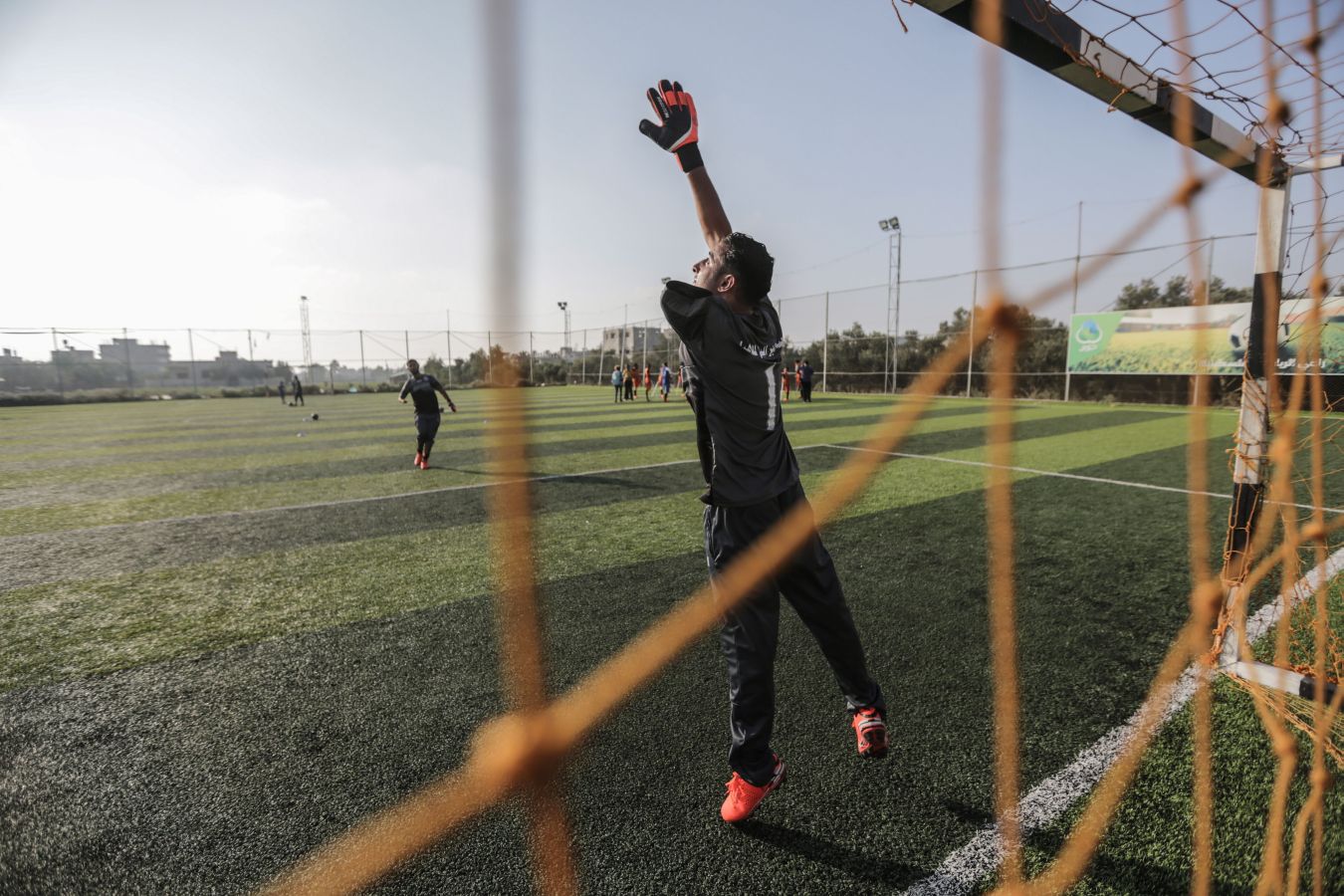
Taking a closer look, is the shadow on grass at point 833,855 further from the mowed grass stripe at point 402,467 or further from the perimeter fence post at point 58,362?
the perimeter fence post at point 58,362

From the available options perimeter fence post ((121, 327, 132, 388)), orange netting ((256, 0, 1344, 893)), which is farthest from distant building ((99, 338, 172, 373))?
orange netting ((256, 0, 1344, 893))

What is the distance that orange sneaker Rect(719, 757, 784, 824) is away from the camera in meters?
2.15

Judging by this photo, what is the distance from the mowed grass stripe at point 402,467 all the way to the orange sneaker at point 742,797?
6.89 m

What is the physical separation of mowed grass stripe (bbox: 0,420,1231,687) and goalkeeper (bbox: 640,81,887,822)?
272cm

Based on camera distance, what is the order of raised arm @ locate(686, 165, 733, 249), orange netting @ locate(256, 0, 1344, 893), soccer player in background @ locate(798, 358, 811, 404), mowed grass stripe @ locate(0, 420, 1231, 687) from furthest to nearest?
1. soccer player in background @ locate(798, 358, 811, 404)
2. mowed grass stripe @ locate(0, 420, 1231, 687)
3. raised arm @ locate(686, 165, 733, 249)
4. orange netting @ locate(256, 0, 1344, 893)

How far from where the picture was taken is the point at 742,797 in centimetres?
217

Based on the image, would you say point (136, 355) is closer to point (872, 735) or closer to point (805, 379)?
point (805, 379)

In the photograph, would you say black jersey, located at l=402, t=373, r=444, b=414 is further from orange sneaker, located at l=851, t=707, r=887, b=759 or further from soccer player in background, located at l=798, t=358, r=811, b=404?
soccer player in background, located at l=798, t=358, r=811, b=404

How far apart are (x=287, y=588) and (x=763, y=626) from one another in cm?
383

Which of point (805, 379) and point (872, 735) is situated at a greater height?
point (805, 379)

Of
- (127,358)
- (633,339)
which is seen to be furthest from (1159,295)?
(127,358)

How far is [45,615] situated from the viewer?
4.11 m

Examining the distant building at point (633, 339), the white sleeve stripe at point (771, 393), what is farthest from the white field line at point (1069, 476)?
the distant building at point (633, 339)

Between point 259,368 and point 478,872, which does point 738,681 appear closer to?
point 478,872
